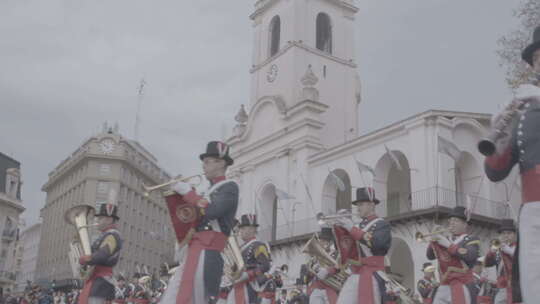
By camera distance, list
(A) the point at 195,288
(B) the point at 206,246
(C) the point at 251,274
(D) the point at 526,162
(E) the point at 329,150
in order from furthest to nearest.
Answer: (E) the point at 329,150, (C) the point at 251,274, (B) the point at 206,246, (A) the point at 195,288, (D) the point at 526,162

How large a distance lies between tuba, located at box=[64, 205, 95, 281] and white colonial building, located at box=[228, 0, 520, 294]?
1828cm

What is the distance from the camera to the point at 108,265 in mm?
9016

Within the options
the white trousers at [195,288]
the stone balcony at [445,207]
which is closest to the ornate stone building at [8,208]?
the stone balcony at [445,207]

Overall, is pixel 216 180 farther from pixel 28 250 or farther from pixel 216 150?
pixel 28 250

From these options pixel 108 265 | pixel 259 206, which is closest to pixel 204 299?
pixel 108 265

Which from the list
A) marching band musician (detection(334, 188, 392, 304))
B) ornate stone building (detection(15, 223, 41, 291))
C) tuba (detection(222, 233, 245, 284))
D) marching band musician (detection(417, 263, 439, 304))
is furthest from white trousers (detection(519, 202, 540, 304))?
ornate stone building (detection(15, 223, 41, 291))

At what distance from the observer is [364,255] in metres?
8.70

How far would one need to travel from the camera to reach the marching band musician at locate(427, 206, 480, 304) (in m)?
9.40

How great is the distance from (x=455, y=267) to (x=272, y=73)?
33.5 metres

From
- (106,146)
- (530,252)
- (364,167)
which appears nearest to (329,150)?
(364,167)

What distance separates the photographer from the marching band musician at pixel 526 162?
4117 mm

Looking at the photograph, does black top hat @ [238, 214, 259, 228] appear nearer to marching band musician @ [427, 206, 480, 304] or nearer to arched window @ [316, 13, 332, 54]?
marching band musician @ [427, 206, 480, 304]

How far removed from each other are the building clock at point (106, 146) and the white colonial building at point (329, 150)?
38392mm

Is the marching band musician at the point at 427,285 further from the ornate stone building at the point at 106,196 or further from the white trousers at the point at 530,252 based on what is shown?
the ornate stone building at the point at 106,196
